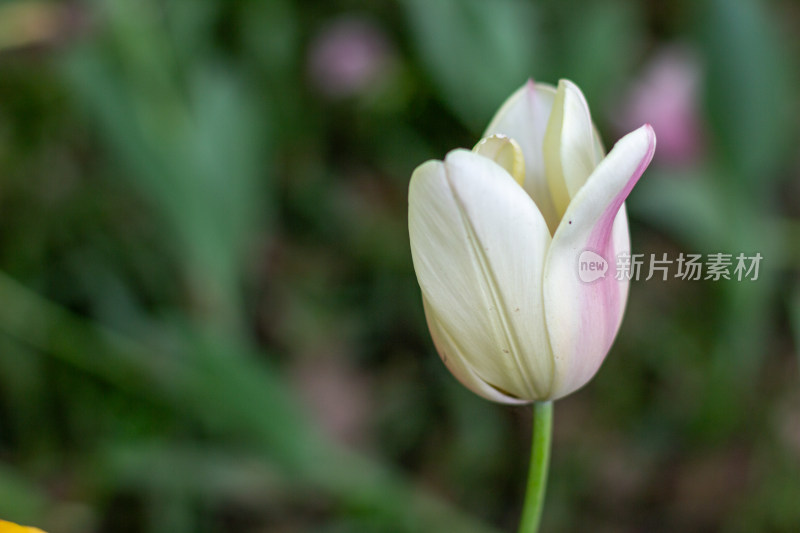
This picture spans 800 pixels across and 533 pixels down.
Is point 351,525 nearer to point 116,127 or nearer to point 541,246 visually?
point 116,127

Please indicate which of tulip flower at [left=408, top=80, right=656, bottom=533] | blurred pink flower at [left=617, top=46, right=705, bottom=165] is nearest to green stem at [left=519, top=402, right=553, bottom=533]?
tulip flower at [left=408, top=80, right=656, bottom=533]

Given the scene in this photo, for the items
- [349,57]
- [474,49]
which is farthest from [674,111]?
[349,57]

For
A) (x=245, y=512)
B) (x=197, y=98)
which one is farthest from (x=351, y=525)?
(x=197, y=98)

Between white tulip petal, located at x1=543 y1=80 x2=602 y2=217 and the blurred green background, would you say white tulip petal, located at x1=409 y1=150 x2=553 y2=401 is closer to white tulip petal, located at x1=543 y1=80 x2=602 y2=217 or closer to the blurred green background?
white tulip petal, located at x1=543 y1=80 x2=602 y2=217

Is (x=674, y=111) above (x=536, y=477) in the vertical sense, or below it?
above

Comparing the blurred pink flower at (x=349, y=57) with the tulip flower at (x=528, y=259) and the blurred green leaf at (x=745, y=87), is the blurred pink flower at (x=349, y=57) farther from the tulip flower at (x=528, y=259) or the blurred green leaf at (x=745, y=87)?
the tulip flower at (x=528, y=259)

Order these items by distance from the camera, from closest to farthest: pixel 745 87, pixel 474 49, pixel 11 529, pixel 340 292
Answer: pixel 11 529
pixel 745 87
pixel 474 49
pixel 340 292

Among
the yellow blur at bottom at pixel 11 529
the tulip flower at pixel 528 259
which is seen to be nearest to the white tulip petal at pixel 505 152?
the tulip flower at pixel 528 259

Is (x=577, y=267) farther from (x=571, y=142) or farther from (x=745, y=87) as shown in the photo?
(x=745, y=87)
